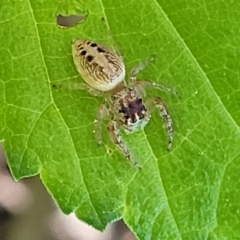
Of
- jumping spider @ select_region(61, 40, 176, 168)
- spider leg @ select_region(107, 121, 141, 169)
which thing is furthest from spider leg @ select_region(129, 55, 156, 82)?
spider leg @ select_region(107, 121, 141, 169)

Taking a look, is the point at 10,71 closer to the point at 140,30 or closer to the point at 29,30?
the point at 29,30

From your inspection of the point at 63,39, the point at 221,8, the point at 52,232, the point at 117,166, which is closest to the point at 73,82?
the point at 63,39

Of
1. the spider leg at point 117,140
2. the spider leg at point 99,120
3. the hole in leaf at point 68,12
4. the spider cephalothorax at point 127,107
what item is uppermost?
the hole in leaf at point 68,12

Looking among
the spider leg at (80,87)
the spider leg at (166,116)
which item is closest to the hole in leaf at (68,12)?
the spider leg at (80,87)

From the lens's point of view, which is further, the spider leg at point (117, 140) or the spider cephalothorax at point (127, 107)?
the spider cephalothorax at point (127, 107)

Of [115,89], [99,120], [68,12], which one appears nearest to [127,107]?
[115,89]

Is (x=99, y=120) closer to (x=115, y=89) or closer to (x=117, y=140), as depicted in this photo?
(x=117, y=140)

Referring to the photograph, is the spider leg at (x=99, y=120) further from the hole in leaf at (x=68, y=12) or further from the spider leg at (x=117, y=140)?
the hole in leaf at (x=68, y=12)
